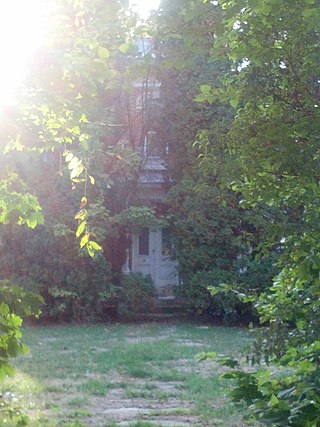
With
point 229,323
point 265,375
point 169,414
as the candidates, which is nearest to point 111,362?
point 169,414

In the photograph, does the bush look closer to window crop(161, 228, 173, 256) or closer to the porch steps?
the porch steps

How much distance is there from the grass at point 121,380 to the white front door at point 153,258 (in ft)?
16.2

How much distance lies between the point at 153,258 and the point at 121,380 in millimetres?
11751

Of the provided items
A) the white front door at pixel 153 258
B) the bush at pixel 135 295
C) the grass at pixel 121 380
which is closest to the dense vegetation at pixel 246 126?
the grass at pixel 121 380

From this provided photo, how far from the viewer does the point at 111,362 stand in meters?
11.9

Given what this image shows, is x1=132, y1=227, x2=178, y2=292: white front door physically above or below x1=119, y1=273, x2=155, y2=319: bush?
above

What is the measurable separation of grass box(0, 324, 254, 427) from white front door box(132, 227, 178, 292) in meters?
4.94

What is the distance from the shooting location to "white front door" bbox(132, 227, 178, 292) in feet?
70.6

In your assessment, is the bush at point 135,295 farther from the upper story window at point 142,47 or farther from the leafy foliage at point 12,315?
the leafy foliage at point 12,315

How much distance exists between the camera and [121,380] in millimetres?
10336

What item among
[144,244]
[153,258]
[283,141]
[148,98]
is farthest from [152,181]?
[283,141]

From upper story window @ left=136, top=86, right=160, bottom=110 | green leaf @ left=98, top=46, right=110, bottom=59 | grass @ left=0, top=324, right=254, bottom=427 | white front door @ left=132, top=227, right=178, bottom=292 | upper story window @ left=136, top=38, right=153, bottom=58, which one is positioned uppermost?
upper story window @ left=136, top=86, right=160, bottom=110

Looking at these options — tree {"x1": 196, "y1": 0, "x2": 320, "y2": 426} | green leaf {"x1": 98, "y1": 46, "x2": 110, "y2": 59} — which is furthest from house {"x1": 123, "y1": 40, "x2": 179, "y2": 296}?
green leaf {"x1": 98, "y1": 46, "x2": 110, "y2": 59}

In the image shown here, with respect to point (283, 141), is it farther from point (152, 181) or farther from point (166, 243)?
point (166, 243)
